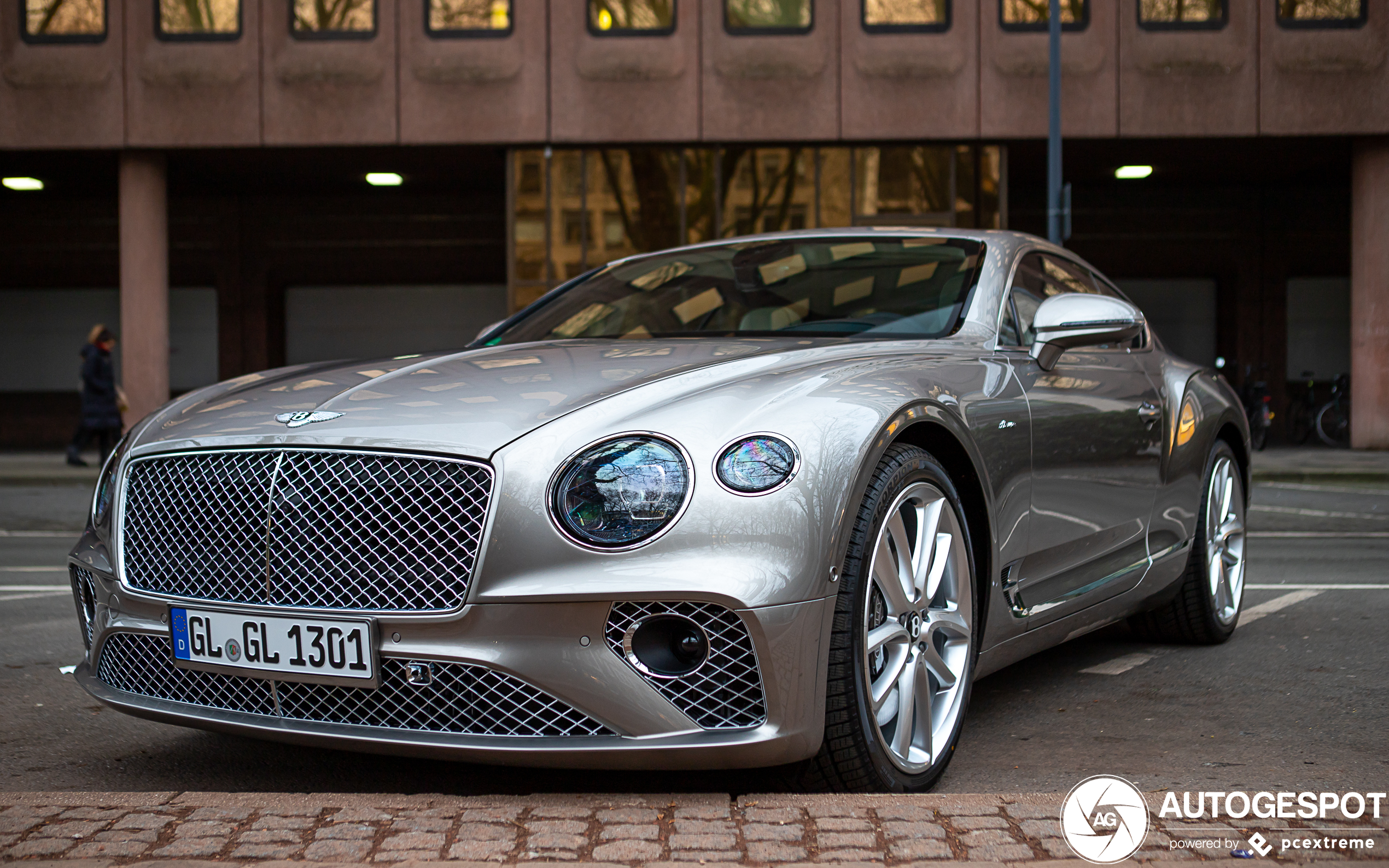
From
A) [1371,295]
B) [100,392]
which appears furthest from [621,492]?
[1371,295]

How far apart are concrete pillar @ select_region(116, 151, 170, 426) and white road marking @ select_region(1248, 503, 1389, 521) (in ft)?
48.2

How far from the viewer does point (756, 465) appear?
262 cm

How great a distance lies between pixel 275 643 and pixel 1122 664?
10.2ft

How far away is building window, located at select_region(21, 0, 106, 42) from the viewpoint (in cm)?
1816

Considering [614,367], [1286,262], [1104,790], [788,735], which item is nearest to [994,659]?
[1104,790]

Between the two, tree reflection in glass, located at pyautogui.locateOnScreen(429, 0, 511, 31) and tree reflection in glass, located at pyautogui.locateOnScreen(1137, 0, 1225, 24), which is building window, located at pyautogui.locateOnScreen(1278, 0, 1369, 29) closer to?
tree reflection in glass, located at pyautogui.locateOnScreen(1137, 0, 1225, 24)

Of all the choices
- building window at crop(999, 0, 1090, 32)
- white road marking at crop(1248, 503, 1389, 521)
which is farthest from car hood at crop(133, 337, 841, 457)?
building window at crop(999, 0, 1090, 32)

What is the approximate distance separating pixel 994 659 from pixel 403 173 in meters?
19.2

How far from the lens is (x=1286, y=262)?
78.6 feet

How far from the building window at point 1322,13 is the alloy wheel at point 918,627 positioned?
17459mm

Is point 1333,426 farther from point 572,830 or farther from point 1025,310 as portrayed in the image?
point 572,830

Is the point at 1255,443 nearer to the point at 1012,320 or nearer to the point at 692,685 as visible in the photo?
the point at 1012,320

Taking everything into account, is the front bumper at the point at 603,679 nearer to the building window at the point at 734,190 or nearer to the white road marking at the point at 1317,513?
the white road marking at the point at 1317,513

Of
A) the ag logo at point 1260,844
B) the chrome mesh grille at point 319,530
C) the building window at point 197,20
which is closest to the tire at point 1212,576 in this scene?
the ag logo at point 1260,844
